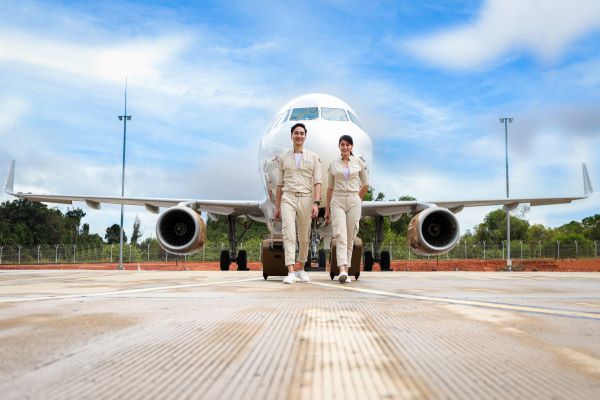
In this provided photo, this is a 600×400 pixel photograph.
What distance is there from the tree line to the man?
39.6 metres

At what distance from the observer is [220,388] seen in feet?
4.04

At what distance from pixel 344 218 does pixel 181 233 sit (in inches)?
255

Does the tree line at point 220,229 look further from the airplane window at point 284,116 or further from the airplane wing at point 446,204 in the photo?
the airplane window at point 284,116

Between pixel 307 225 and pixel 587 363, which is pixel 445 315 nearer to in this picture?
pixel 587 363

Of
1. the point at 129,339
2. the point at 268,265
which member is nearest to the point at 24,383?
the point at 129,339

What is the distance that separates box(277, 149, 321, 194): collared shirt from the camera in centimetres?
621

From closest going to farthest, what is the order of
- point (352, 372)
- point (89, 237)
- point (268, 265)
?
point (352, 372) → point (268, 265) → point (89, 237)

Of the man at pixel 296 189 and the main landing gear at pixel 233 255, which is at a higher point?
the man at pixel 296 189

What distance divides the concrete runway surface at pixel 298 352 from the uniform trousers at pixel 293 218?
10.2 feet

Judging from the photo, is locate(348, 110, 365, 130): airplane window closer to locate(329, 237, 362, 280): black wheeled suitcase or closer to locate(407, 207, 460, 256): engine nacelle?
locate(407, 207, 460, 256): engine nacelle

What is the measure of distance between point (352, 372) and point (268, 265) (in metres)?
5.57

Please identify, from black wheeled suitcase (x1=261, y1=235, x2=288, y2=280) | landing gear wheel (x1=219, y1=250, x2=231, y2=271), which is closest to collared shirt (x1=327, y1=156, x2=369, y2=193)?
black wheeled suitcase (x1=261, y1=235, x2=288, y2=280)

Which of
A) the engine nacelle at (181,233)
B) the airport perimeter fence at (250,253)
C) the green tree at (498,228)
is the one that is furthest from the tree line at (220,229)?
the engine nacelle at (181,233)

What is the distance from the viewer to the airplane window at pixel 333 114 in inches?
395
